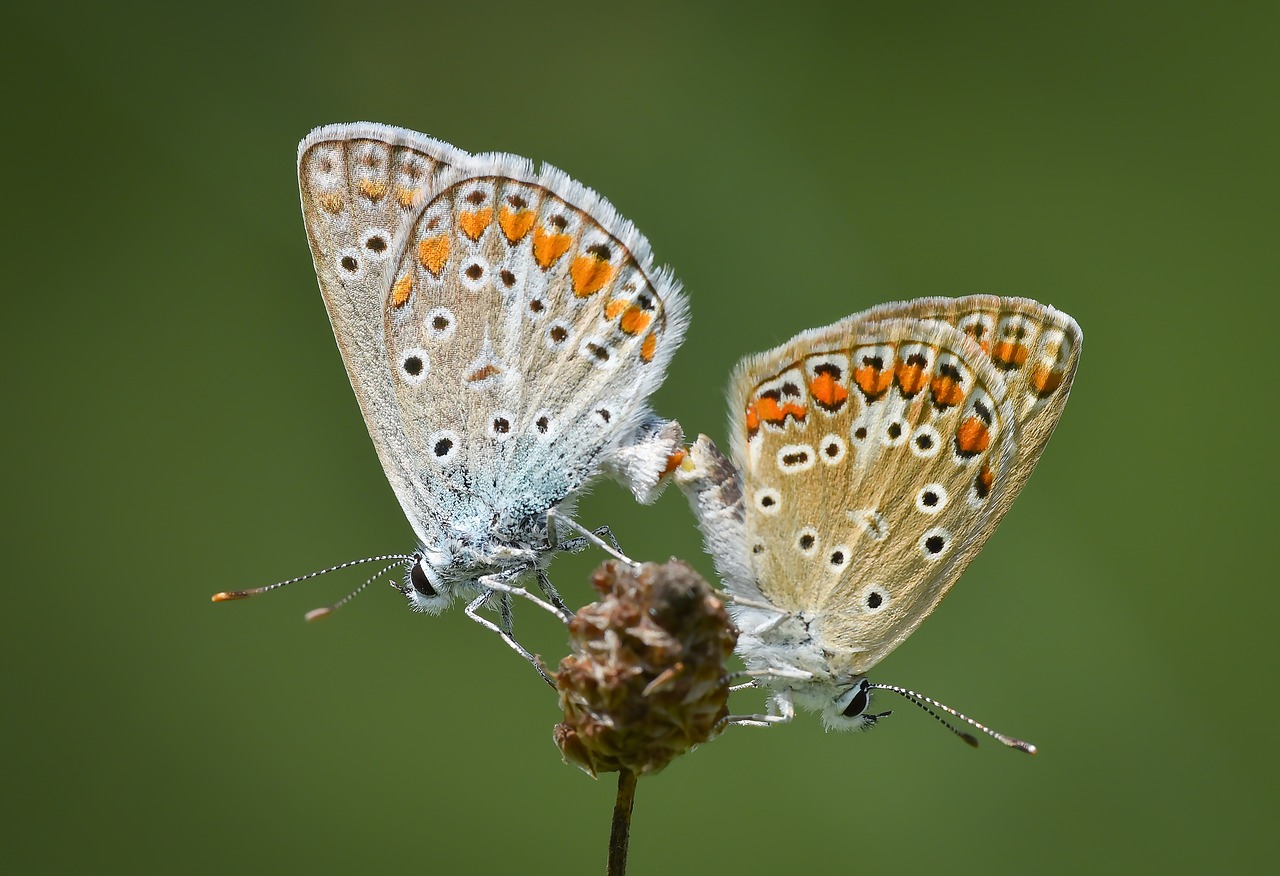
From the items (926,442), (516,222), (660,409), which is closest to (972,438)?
(926,442)

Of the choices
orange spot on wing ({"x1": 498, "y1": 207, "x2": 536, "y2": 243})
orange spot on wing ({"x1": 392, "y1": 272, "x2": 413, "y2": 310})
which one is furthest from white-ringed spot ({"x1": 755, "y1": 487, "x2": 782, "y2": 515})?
orange spot on wing ({"x1": 392, "y1": 272, "x2": 413, "y2": 310})

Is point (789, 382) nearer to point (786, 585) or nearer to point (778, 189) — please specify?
point (786, 585)

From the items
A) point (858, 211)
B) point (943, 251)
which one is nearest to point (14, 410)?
point (858, 211)

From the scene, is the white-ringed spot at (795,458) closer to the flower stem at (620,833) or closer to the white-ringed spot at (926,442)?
the white-ringed spot at (926,442)

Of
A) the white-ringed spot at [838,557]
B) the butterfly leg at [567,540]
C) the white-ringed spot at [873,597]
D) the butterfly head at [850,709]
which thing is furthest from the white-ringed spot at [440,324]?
the butterfly head at [850,709]

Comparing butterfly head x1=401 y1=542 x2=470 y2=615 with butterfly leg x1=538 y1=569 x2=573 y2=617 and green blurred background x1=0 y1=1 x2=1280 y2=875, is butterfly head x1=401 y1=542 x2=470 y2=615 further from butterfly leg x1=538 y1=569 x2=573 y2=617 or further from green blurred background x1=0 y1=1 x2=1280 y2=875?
green blurred background x1=0 y1=1 x2=1280 y2=875

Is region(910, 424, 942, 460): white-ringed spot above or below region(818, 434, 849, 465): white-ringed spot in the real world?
above
